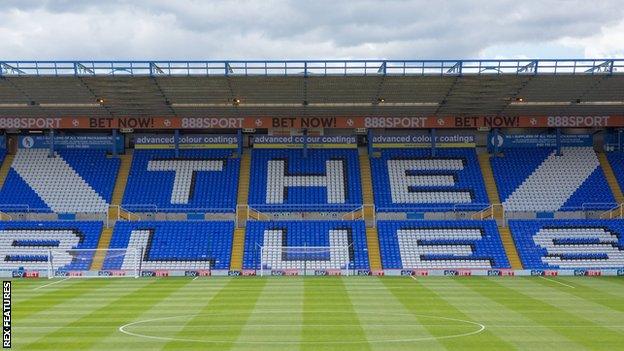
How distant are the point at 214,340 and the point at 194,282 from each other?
18.4 meters

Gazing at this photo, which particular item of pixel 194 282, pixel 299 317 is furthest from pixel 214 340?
pixel 194 282

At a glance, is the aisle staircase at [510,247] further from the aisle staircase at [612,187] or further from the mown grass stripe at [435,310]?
the aisle staircase at [612,187]

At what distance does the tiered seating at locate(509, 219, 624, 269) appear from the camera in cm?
4638

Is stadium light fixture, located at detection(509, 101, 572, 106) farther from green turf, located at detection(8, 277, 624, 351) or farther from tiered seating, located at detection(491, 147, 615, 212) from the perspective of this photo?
green turf, located at detection(8, 277, 624, 351)

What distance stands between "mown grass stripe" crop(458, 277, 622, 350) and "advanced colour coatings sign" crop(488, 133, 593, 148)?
19.7m

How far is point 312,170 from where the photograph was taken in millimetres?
55062

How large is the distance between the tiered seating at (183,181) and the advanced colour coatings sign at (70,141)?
2.27 metres

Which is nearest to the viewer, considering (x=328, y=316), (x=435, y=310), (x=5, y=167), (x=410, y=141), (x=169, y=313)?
(x=328, y=316)

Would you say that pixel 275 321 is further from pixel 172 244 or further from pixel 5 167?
pixel 5 167

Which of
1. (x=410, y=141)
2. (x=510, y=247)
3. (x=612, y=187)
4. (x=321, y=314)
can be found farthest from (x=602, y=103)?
(x=321, y=314)

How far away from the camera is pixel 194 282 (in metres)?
40.9

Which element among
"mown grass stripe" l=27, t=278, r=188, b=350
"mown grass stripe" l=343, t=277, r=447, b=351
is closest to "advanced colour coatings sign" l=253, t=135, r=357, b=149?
"mown grass stripe" l=27, t=278, r=188, b=350

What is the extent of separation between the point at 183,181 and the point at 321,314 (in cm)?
2807

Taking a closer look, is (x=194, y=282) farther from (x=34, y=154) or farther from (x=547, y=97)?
(x=547, y=97)
